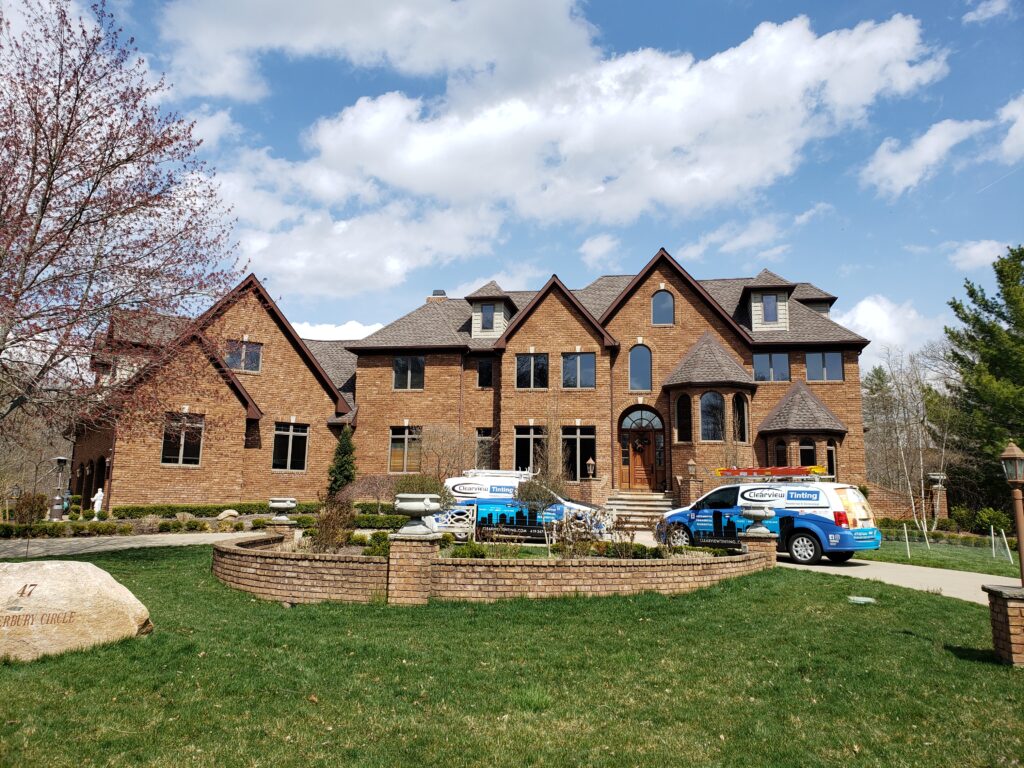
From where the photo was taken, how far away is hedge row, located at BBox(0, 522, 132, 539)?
59.6 ft

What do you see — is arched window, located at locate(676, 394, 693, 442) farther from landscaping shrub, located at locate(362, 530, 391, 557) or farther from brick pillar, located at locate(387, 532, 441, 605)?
brick pillar, located at locate(387, 532, 441, 605)

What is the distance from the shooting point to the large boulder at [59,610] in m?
6.46

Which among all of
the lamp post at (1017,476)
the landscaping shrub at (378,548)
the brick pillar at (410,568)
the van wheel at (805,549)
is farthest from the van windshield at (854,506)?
the landscaping shrub at (378,548)

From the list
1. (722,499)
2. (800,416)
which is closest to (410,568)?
(722,499)

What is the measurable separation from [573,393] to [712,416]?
5.50 meters

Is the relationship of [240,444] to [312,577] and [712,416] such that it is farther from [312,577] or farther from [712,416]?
[712,416]

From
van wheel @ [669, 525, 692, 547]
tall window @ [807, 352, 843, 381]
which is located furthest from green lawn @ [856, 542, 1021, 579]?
tall window @ [807, 352, 843, 381]

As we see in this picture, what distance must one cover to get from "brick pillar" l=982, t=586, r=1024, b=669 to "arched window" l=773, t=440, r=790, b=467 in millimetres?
19836

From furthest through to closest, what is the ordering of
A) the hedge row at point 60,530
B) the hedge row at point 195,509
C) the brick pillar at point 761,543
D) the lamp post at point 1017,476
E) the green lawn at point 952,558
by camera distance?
the hedge row at point 195,509 → the hedge row at point 60,530 → the green lawn at point 952,558 → the brick pillar at point 761,543 → the lamp post at point 1017,476

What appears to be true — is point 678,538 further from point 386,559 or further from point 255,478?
point 255,478

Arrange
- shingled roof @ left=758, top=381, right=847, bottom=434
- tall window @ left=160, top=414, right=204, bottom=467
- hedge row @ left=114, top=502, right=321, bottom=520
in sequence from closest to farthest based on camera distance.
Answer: hedge row @ left=114, top=502, right=321, bottom=520, tall window @ left=160, top=414, right=204, bottom=467, shingled roof @ left=758, top=381, right=847, bottom=434

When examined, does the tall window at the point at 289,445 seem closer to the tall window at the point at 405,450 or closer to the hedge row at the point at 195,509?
→ the hedge row at the point at 195,509

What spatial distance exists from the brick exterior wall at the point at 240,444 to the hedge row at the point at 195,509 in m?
1.15

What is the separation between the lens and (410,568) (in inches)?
374
